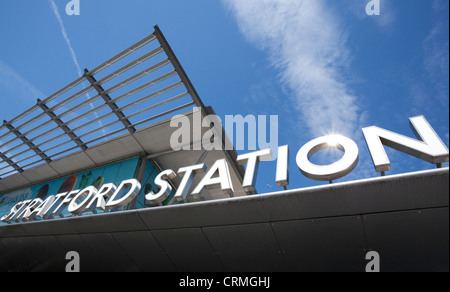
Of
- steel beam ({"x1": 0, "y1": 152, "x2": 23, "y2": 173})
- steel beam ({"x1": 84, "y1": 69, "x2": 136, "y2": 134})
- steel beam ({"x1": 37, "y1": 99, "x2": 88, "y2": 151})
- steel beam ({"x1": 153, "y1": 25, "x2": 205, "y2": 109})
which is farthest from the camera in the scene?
steel beam ({"x1": 0, "y1": 152, "x2": 23, "y2": 173})

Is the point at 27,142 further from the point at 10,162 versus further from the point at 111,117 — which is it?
the point at 111,117

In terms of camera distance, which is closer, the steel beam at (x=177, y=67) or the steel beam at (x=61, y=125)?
the steel beam at (x=177, y=67)

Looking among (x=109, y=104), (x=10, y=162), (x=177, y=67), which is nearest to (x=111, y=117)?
(x=109, y=104)

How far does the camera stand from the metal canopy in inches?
434

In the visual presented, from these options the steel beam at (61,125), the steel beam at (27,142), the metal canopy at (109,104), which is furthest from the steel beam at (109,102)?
the steel beam at (27,142)

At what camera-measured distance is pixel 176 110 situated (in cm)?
1204

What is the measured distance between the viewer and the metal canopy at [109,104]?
1103 cm

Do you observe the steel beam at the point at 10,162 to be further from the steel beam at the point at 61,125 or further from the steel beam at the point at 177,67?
the steel beam at the point at 177,67

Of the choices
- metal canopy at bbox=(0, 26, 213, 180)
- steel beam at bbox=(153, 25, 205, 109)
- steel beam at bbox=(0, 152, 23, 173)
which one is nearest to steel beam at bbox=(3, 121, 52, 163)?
metal canopy at bbox=(0, 26, 213, 180)

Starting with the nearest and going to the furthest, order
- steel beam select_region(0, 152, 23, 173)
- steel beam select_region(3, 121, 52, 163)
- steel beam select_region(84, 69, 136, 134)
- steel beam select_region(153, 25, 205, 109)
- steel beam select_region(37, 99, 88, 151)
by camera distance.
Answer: steel beam select_region(153, 25, 205, 109)
steel beam select_region(84, 69, 136, 134)
steel beam select_region(37, 99, 88, 151)
steel beam select_region(3, 121, 52, 163)
steel beam select_region(0, 152, 23, 173)

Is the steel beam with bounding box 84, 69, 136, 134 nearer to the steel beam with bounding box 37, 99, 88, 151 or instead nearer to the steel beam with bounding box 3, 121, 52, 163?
the steel beam with bounding box 37, 99, 88, 151

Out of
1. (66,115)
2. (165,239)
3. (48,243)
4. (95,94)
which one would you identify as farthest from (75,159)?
(165,239)

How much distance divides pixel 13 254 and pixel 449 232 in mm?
14275

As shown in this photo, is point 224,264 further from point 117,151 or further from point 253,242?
point 117,151
